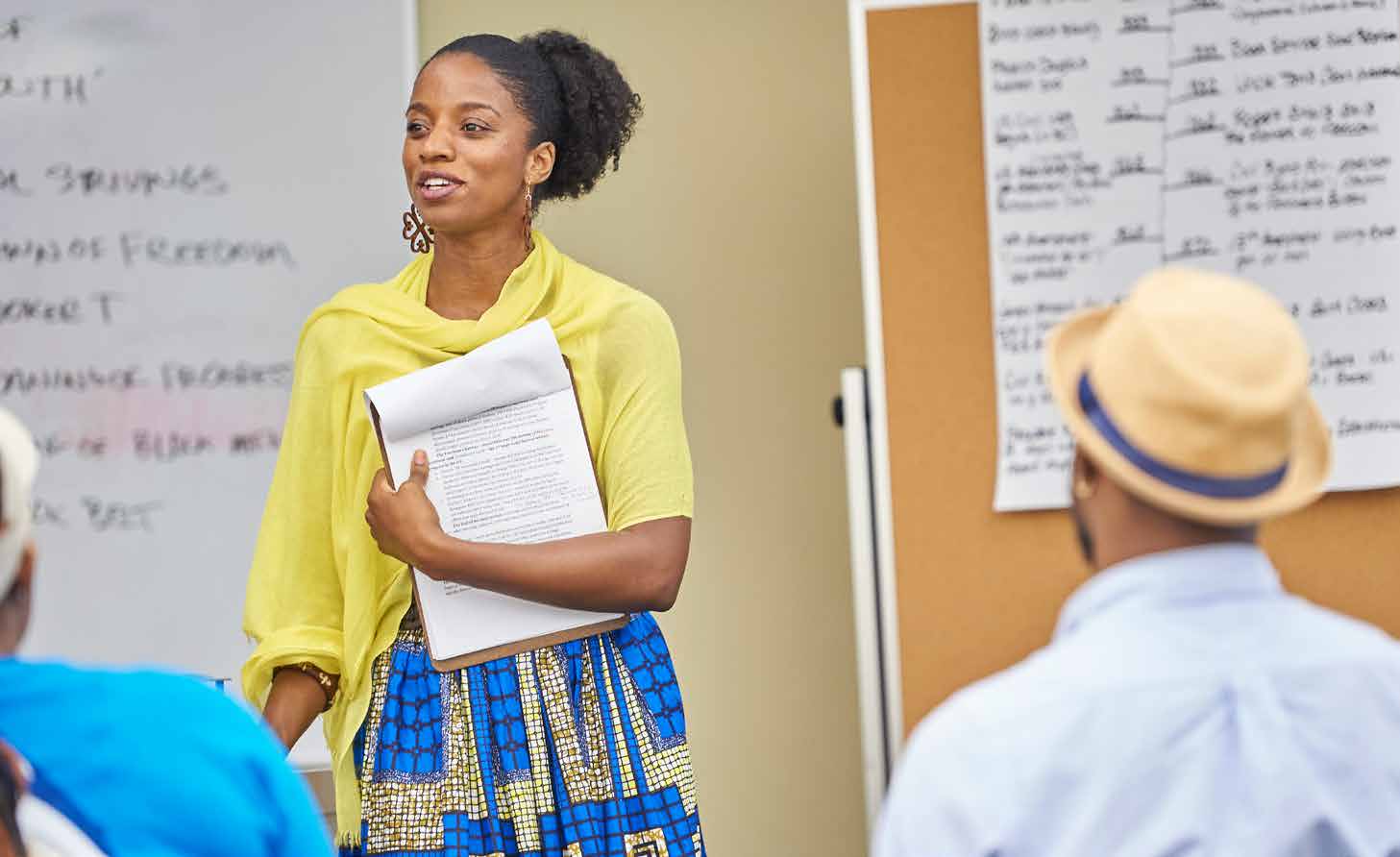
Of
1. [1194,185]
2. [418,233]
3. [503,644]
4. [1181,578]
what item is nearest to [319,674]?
[503,644]

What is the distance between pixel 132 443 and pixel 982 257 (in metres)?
1.62

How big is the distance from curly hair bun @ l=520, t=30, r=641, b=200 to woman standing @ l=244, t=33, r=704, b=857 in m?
0.04

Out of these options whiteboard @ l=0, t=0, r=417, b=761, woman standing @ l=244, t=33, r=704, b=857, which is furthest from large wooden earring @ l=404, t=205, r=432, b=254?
whiteboard @ l=0, t=0, r=417, b=761

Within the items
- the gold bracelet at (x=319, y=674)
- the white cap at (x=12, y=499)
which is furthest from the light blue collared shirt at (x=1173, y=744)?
the gold bracelet at (x=319, y=674)

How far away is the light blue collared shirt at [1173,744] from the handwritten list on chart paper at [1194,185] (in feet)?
4.03

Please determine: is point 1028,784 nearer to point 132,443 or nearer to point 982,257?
point 982,257

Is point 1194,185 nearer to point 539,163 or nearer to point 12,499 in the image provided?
point 539,163

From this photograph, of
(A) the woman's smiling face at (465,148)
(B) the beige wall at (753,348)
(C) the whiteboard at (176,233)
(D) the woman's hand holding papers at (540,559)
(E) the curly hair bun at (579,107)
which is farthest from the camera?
(B) the beige wall at (753,348)

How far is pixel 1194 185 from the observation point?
255 cm

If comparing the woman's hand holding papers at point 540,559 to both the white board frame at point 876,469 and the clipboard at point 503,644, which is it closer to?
the clipboard at point 503,644

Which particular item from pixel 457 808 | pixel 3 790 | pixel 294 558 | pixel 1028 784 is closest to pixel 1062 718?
pixel 1028 784

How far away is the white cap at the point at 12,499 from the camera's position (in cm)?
127

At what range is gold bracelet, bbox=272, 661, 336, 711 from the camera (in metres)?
2.26

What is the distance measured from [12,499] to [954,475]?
1.54m
